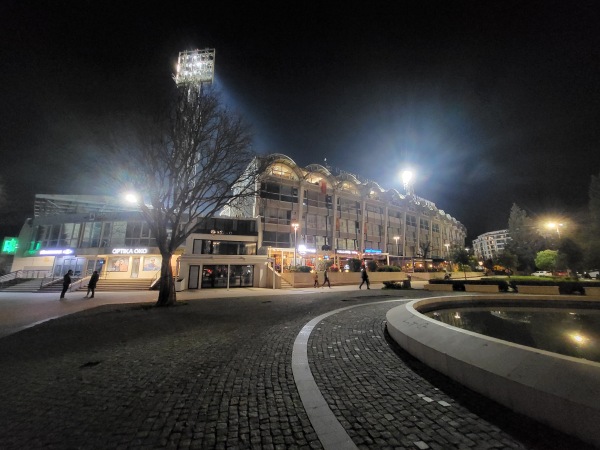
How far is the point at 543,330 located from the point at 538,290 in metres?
13.4

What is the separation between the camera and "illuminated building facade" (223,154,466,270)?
→ 36.9 metres

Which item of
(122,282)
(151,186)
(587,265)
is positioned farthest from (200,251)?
(587,265)

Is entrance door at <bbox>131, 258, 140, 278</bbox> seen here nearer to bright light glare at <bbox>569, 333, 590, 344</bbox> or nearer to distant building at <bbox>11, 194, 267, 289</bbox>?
distant building at <bbox>11, 194, 267, 289</bbox>

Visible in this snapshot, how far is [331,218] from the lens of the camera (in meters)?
43.3

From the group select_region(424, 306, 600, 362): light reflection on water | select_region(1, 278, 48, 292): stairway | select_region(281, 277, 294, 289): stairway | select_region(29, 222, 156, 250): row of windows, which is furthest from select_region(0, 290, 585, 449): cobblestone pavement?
select_region(29, 222, 156, 250): row of windows

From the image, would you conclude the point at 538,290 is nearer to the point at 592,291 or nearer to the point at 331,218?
the point at 592,291

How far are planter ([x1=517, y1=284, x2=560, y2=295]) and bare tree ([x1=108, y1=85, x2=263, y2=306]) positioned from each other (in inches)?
744

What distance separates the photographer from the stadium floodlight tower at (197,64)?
31297mm

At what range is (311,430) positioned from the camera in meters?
2.59

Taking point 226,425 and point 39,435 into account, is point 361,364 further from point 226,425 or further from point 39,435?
point 39,435

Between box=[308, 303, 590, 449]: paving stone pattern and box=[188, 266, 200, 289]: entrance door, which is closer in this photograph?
box=[308, 303, 590, 449]: paving stone pattern

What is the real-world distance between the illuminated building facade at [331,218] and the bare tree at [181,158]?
15.4 meters

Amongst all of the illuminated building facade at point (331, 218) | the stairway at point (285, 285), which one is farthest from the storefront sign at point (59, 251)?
the stairway at point (285, 285)

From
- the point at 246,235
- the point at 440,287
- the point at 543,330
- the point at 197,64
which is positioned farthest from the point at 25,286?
the point at 440,287
